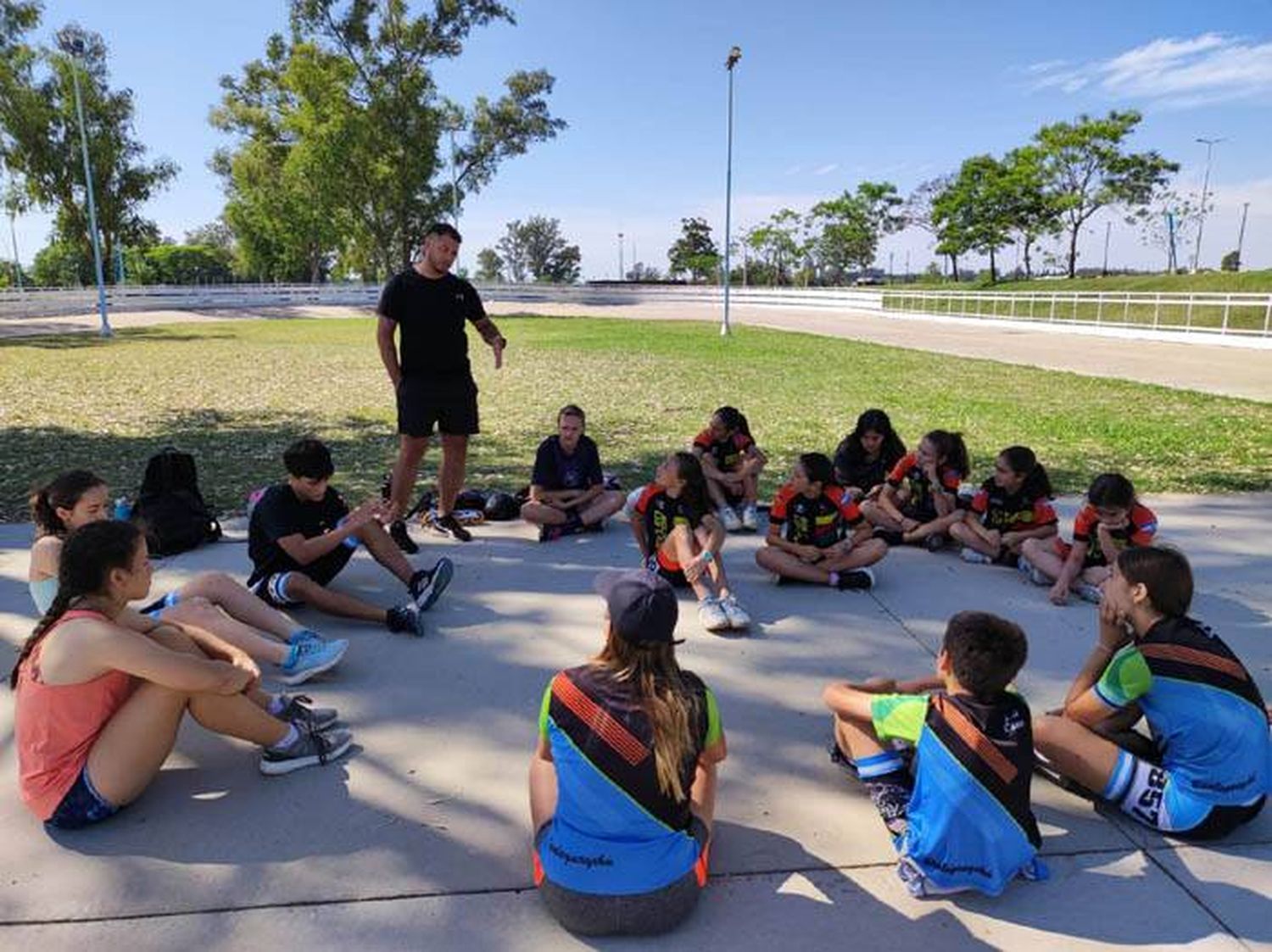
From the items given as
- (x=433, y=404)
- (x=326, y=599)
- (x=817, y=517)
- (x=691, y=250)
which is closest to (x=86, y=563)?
(x=326, y=599)

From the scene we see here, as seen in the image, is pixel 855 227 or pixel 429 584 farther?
pixel 855 227

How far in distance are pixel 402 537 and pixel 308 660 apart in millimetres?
1895

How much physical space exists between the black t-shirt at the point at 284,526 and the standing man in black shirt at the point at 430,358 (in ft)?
3.33

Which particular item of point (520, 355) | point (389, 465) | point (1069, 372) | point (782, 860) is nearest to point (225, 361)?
point (520, 355)

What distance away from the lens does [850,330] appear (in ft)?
103

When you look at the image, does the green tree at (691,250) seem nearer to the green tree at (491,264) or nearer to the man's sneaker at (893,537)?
the green tree at (491,264)

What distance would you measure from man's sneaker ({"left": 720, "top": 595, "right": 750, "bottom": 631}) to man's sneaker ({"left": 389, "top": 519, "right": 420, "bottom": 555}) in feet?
6.85

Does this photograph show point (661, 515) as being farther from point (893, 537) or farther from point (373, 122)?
point (373, 122)

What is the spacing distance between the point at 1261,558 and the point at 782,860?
4426mm

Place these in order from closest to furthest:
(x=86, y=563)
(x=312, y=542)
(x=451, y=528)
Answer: (x=86, y=563)
(x=312, y=542)
(x=451, y=528)

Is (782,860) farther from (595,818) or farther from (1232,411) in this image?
(1232,411)

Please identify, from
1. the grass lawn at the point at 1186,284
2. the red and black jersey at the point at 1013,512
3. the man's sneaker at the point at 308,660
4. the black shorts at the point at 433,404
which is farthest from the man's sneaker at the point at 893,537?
the grass lawn at the point at 1186,284

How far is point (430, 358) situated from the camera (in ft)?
18.5

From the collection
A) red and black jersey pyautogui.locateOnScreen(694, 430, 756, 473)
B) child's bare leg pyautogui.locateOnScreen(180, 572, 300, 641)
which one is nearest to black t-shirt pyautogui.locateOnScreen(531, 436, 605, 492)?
red and black jersey pyautogui.locateOnScreen(694, 430, 756, 473)
